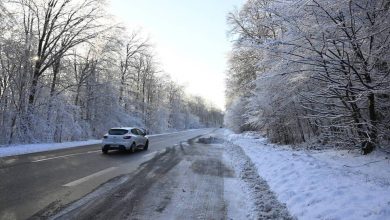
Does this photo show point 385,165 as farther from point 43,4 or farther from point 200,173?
point 43,4

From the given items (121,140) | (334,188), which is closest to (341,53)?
(334,188)

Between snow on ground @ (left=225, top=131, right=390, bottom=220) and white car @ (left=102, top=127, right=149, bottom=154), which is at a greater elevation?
white car @ (left=102, top=127, right=149, bottom=154)

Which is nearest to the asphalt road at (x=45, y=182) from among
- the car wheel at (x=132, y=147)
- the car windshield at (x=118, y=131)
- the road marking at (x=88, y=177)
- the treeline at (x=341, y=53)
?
the road marking at (x=88, y=177)

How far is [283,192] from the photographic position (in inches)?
320

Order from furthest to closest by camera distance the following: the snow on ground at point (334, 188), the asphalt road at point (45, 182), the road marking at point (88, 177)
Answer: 1. the road marking at point (88, 177)
2. the asphalt road at point (45, 182)
3. the snow on ground at point (334, 188)

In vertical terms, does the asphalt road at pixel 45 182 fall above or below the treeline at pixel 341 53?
below

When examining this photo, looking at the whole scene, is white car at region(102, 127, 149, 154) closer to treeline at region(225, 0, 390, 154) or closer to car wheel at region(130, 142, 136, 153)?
car wheel at region(130, 142, 136, 153)

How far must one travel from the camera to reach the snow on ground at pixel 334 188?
586 cm

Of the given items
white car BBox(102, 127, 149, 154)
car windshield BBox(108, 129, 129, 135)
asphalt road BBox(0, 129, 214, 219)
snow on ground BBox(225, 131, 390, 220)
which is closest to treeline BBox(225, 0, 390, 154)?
snow on ground BBox(225, 131, 390, 220)

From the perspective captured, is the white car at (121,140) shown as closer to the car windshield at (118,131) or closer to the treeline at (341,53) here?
the car windshield at (118,131)

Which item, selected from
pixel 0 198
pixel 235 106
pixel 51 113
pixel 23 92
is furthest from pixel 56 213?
pixel 235 106

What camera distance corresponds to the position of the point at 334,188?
7223 mm

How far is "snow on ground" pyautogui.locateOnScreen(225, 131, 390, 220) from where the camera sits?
19.2 feet

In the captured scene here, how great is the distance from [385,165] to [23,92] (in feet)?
75.8
